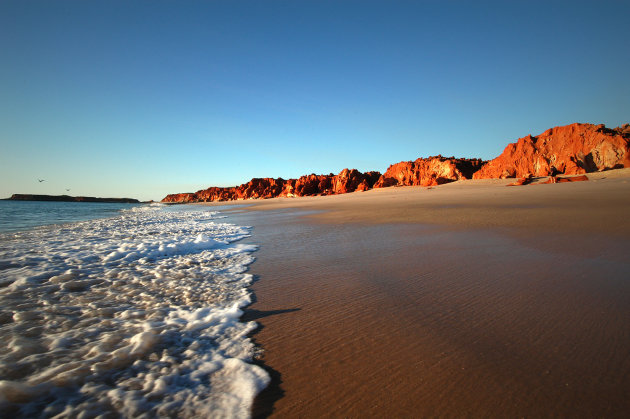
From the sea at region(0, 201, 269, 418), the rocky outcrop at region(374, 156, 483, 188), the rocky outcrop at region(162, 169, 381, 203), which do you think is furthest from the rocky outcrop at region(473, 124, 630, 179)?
the sea at region(0, 201, 269, 418)

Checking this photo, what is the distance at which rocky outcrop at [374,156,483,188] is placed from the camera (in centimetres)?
4209

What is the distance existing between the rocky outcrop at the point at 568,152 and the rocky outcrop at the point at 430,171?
724 cm

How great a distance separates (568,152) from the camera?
2838 centimetres

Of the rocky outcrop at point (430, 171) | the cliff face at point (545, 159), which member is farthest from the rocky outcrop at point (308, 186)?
the cliff face at point (545, 159)

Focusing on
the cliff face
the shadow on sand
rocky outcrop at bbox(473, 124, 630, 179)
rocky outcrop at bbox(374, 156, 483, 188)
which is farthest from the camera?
rocky outcrop at bbox(374, 156, 483, 188)

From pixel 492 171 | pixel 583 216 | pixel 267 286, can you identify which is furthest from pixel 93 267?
pixel 492 171

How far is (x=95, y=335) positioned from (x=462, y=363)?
284 cm

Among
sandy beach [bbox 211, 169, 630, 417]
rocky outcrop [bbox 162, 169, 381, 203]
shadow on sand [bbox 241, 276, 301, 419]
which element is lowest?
shadow on sand [bbox 241, 276, 301, 419]

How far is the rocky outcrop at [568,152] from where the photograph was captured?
25812 mm

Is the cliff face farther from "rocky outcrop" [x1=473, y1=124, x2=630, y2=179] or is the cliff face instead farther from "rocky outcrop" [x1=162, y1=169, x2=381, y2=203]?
"rocky outcrop" [x1=162, y1=169, x2=381, y2=203]

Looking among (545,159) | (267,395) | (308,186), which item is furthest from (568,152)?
(308,186)

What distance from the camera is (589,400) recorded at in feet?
4.24

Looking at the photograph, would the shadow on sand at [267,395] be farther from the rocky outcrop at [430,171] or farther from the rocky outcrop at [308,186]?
the rocky outcrop at [308,186]

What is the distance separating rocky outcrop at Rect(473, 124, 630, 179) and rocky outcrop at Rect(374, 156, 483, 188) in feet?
23.8
